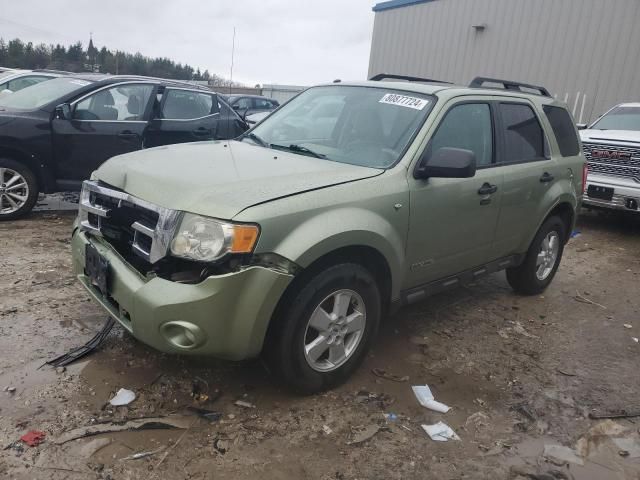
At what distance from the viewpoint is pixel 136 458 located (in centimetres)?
247

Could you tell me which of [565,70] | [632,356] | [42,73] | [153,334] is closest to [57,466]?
[153,334]

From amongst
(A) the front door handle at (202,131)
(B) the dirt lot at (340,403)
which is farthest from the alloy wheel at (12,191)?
(A) the front door handle at (202,131)

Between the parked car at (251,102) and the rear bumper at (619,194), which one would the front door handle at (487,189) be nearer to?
the rear bumper at (619,194)

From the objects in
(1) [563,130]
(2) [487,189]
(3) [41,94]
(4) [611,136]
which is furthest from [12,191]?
(4) [611,136]

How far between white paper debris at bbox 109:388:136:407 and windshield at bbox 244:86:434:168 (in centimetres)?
181

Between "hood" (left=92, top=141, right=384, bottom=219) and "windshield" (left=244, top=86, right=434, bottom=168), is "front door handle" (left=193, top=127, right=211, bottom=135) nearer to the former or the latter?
"windshield" (left=244, top=86, right=434, bottom=168)

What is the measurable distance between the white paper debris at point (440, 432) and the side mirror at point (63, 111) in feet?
17.1

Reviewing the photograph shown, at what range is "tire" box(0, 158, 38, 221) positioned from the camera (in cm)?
582

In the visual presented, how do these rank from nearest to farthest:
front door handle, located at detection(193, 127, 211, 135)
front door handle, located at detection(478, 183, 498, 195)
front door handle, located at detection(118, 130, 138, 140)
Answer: front door handle, located at detection(478, 183, 498, 195), front door handle, located at detection(118, 130, 138, 140), front door handle, located at detection(193, 127, 211, 135)

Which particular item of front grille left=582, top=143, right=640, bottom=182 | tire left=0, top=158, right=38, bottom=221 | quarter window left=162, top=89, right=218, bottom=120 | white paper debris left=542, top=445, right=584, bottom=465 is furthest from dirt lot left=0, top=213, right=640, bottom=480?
front grille left=582, top=143, right=640, bottom=182

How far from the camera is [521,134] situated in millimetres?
4391

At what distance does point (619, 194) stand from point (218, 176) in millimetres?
6850

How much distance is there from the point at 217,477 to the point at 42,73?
961 cm

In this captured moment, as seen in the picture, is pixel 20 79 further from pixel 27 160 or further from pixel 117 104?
pixel 27 160
